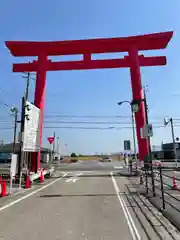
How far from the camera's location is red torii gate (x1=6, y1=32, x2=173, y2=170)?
19766 mm

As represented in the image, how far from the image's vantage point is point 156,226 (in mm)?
5438

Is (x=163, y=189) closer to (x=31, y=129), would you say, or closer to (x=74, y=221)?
(x=74, y=221)

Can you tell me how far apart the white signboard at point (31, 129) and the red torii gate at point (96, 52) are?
2210 mm

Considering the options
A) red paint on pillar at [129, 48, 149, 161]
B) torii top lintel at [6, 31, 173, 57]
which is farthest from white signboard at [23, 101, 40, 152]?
red paint on pillar at [129, 48, 149, 161]

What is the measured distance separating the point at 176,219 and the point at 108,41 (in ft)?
54.9

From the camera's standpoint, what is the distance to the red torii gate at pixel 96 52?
19766 mm

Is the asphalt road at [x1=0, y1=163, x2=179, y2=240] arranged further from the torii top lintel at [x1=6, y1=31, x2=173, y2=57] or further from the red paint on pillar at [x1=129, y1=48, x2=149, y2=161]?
the torii top lintel at [x1=6, y1=31, x2=173, y2=57]

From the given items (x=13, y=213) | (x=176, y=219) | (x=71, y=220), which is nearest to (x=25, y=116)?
(x=13, y=213)

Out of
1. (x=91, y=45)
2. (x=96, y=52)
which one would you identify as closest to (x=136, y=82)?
(x=96, y=52)

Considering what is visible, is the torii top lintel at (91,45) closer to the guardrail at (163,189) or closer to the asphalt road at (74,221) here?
the guardrail at (163,189)

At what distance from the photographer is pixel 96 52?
2098 centimetres

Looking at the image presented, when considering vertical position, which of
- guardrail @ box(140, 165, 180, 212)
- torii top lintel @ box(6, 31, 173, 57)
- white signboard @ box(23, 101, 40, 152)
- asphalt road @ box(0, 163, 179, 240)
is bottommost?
asphalt road @ box(0, 163, 179, 240)

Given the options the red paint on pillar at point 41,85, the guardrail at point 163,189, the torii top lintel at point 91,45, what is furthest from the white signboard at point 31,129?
the guardrail at point 163,189

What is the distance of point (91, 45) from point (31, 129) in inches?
370
